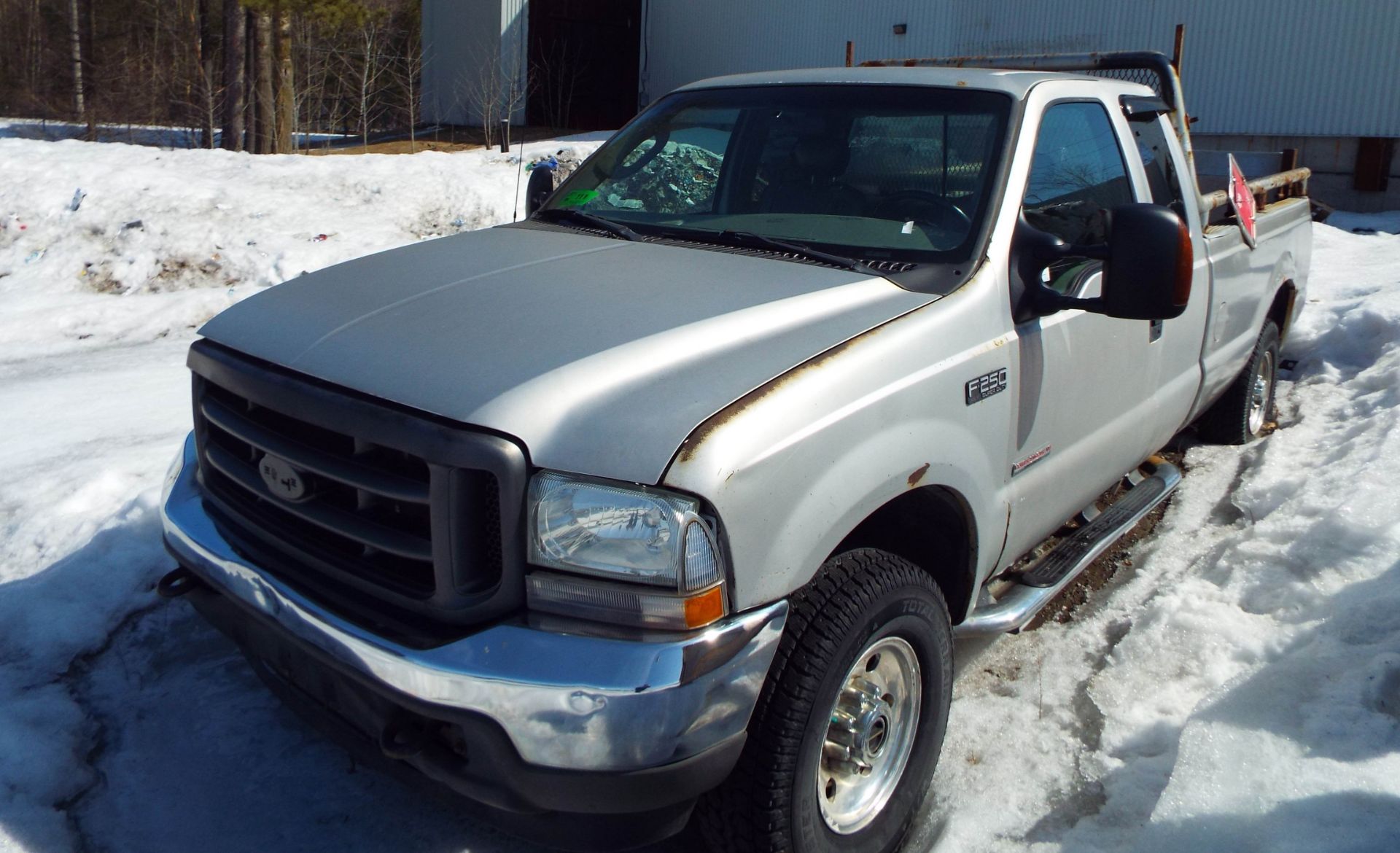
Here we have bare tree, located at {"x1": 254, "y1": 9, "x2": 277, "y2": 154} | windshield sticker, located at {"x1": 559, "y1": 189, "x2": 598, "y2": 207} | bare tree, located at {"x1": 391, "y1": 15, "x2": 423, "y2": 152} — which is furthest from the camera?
bare tree, located at {"x1": 391, "y1": 15, "x2": 423, "y2": 152}

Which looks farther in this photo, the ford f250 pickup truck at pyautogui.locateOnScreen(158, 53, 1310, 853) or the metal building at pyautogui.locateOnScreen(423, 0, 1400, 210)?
the metal building at pyautogui.locateOnScreen(423, 0, 1400, 210)

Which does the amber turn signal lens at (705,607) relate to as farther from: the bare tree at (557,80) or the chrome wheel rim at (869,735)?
the bare tree at (557,80)

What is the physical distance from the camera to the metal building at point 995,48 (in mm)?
16328

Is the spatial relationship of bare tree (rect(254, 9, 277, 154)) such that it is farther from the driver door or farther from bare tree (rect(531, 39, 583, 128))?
the driver door

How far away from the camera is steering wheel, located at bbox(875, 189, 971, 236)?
3.13m

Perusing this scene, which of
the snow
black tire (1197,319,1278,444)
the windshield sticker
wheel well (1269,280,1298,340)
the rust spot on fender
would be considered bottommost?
the snow

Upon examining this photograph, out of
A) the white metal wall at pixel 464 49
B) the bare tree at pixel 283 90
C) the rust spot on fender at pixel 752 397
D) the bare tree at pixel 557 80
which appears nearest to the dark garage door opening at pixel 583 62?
the bare tree at pixel 557 80

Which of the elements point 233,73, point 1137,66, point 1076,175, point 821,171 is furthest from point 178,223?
point 1076,175

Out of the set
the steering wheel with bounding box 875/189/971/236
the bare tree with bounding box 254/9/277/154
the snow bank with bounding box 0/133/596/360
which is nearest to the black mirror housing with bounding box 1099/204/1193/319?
the steering wheel with bounding box 875/189/971/236

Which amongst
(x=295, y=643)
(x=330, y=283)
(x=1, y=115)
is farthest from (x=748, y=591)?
(x=1, y=115)

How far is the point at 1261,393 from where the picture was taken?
227 inches

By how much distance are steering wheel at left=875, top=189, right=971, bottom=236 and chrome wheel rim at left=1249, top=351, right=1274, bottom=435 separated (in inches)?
122

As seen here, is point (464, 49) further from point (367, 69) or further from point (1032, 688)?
point (1032, 688)

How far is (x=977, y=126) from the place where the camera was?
334 centimetres
